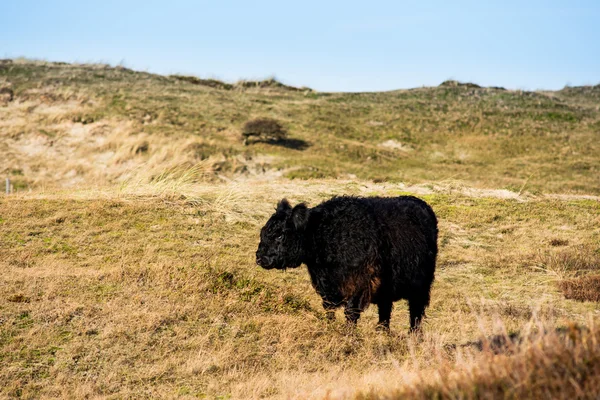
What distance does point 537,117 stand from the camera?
2082 inches

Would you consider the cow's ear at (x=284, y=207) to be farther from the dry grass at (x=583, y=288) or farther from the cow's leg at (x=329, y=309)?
the dry grass at (x=583, y=288)

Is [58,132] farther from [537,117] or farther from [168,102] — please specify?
[537,117]

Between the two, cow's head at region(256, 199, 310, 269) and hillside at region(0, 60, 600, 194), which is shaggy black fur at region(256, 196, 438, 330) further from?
hillside at region(0, 60, 600, 194)

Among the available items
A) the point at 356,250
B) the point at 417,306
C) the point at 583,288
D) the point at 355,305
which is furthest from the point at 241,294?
the point at 583,288

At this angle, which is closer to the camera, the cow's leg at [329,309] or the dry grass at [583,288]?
the cow's leg at [329,309]

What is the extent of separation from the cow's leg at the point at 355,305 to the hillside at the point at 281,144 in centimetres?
1257

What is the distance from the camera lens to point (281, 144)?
40.0 meters

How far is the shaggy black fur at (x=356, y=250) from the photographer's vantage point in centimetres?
798

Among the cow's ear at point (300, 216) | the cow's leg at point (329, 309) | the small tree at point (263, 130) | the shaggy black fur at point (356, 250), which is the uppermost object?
the small tree at point (263, 130)

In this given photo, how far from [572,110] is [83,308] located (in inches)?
2384

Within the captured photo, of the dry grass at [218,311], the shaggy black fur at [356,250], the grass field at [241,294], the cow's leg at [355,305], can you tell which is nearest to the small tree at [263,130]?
the grass field at [241,294]

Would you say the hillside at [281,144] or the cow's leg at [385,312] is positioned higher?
the hillside at [281,144]

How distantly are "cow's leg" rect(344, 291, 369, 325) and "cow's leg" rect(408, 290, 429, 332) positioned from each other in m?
1.02

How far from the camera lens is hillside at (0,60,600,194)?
3228cm
